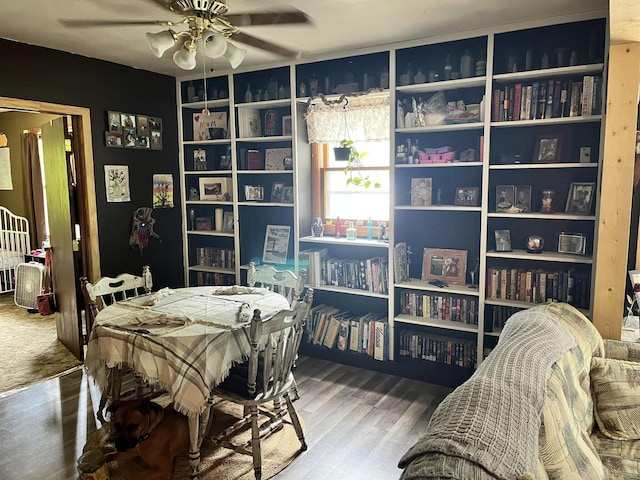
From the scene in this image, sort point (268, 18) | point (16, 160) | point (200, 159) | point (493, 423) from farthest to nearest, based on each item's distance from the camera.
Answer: point (16, 160) → point (200, 159) → point (268, 18) → point (493, 423)

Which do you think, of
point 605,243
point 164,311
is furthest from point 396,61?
point 164,311

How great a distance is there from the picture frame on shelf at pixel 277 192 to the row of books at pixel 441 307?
1.39m

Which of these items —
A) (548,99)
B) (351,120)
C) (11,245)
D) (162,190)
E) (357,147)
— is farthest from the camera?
(11,245)

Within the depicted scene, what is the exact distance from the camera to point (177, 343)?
233cm

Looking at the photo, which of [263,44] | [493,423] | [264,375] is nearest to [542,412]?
[493,423]

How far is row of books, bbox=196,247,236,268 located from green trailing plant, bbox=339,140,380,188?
52.3 inches

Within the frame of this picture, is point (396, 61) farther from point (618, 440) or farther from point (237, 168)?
point (618, 440)

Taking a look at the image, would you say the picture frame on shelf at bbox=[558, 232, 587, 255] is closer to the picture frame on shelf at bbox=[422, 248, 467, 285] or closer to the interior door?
the picture frame on shelf at bbox=[422, 248, 467, 285]

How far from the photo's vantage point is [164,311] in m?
2.77

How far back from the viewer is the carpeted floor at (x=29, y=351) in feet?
12.2

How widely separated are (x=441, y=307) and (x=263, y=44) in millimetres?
2274

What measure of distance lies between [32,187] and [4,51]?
12.5ft

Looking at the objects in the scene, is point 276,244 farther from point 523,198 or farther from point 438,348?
point 523,198

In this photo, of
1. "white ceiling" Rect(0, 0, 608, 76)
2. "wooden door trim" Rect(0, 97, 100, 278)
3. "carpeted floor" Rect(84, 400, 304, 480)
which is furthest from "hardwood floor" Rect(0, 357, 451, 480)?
"white ceiling" Rect(0, 0, 608, 76)
